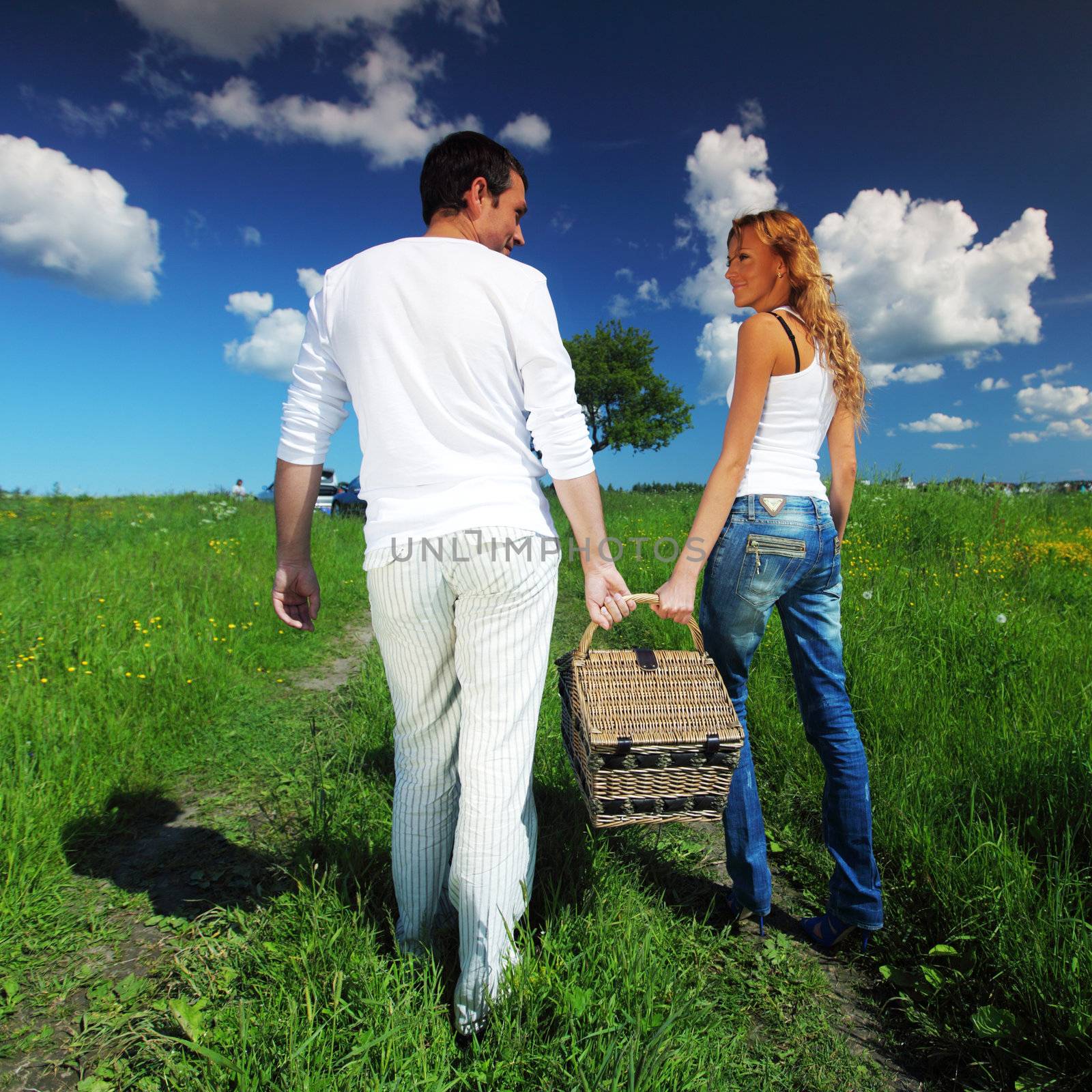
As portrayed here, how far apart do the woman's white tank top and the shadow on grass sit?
2069 mm

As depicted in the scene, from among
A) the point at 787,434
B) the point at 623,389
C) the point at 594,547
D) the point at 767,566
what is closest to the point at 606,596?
the point at 594,547

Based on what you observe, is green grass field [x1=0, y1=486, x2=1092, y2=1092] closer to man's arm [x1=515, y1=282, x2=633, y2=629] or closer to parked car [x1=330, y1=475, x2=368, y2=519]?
man's arm [x1=515, y1=282, x2=633, y2=629]

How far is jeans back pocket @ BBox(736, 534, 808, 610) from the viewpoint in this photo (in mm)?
1897

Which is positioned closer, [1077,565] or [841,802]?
[841,802]

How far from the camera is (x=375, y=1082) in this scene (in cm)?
145

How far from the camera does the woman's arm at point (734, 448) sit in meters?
1.87

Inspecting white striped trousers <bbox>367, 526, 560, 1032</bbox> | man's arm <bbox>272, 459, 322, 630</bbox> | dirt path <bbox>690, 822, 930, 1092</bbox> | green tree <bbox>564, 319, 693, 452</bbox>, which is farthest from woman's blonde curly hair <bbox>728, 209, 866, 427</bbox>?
green tree <bbox>564, 319, 693, 452</bbox>

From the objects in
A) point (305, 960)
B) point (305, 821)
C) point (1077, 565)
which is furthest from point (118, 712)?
point (1077, 565)

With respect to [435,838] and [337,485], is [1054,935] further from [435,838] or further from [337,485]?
[337,485]

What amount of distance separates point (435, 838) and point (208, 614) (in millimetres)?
4336

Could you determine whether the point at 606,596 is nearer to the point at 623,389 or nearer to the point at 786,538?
the point at 786,538

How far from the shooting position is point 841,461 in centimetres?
223

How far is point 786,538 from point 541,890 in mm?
1425

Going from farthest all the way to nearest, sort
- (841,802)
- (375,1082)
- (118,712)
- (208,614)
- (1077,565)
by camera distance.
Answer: (1077,565) → (208,614) → (118,712) → (841,802) → (375,1082)
